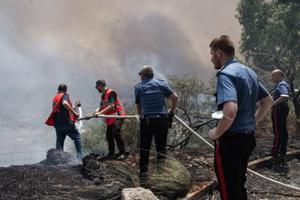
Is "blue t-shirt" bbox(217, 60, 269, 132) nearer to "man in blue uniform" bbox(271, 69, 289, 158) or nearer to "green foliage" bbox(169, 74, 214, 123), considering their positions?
"man in blue uniform" bbox(271, 69, 289, 158)

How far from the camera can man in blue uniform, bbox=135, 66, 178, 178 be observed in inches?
227

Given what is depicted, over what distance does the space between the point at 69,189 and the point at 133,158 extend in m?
2.35

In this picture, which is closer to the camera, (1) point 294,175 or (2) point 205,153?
(1) point 294,175

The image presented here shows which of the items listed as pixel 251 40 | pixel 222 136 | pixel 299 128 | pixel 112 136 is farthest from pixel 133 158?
pixel 251 40

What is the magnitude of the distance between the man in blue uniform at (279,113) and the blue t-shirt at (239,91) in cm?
382

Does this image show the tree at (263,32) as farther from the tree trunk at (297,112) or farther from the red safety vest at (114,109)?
the red safety vest at (114,109)

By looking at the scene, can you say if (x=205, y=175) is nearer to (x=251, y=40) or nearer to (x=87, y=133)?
(x=87, y=133)

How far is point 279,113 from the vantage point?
7.26 meters

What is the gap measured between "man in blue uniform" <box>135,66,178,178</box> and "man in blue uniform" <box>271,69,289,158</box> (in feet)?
6.93

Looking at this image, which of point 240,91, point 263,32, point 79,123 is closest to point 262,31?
point 263,32

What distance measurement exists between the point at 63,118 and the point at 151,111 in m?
2.97

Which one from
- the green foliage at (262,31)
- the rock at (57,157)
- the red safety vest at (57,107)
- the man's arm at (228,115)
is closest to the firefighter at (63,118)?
the red safety vest at (57,107)

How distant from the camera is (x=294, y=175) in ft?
22.1

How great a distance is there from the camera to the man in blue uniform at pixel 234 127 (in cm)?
326
